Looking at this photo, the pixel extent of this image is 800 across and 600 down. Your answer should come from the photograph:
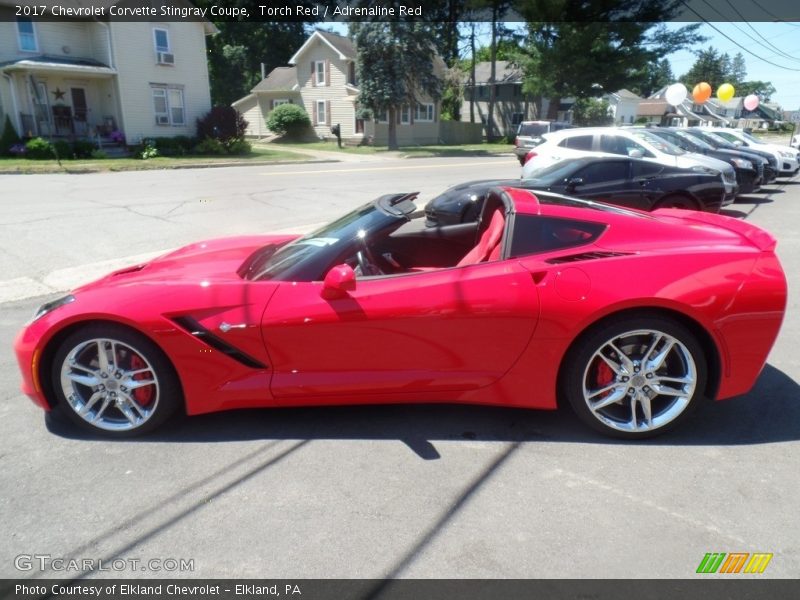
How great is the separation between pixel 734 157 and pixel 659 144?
10.4 feet

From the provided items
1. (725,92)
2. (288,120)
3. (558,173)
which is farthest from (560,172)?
(288,120)

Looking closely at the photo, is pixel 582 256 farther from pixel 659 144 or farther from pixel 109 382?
pixel 659 144

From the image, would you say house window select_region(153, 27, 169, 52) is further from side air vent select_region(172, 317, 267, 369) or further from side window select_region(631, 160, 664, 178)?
side air vent select_region(172, 317, 267, 369)

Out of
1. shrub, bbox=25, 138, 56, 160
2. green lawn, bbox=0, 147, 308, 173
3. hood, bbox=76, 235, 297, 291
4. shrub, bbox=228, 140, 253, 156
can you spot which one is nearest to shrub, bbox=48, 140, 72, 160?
shrub, bbox=25, 138, 56, 160

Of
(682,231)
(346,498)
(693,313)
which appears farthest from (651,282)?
(346,498)

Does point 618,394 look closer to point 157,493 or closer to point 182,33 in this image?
point 157,493

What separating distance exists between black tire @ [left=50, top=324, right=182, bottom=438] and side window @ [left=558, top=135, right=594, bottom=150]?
10.7 meters

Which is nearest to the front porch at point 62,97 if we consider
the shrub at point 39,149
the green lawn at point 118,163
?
the shrub at point 39,149

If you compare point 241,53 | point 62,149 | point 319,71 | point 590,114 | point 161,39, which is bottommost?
point 62,149

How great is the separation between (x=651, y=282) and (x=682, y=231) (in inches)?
22.4

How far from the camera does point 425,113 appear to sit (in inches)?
1612

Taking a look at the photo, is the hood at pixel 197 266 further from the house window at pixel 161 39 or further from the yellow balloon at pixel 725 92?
the yellow balloon at pixel 725 92

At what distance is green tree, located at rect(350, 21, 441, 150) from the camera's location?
3012 cm

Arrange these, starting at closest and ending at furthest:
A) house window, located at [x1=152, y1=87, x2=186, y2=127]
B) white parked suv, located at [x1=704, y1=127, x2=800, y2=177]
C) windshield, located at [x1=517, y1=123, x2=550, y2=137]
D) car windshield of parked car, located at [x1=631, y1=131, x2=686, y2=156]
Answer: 1. car windshield of parked car, located at [x1=631, y1=131, x2=686, y2=156]
2. white parked suv, located at [x1=704, y1=127, x2=800, y2=177]
3. windshield, located at [x1=517, y1=123, x2=550, y2=137]
4. house window, located at [x1=152, y1=87, x2=186, y2=127]
